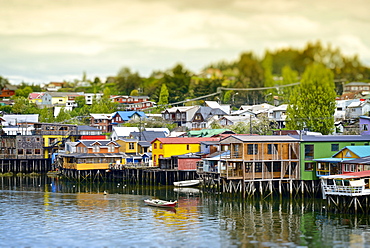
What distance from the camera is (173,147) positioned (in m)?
82.1

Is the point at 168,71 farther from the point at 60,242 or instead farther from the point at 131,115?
the point at 60,242

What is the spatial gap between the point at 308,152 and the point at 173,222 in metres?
20.4

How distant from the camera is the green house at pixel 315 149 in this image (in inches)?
2499

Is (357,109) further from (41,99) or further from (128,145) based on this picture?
(41,99)

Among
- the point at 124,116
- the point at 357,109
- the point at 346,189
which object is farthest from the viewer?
the point at 124,116

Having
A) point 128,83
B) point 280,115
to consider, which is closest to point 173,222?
point 280,115

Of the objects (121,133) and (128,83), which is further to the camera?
(128,83)

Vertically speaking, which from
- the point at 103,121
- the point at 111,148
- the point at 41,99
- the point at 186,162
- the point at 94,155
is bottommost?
the point at 186,162

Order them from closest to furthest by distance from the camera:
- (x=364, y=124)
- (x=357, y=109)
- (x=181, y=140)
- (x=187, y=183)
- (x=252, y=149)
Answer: (x=252, y=149)
(x=187, y=183)
(x=181, y=140)
(x=364, y=124)
(x=357, y=109)

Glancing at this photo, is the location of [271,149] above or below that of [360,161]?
above

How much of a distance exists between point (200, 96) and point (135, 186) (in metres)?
68.4

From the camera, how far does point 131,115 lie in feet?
410

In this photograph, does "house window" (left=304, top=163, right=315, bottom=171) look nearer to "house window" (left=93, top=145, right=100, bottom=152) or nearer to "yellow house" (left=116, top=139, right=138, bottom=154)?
"yellow house" (left=116, top=139, right=138, bottom=154)

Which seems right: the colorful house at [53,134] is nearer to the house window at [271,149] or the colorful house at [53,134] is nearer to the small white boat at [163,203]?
the small white boat at [163,203]
